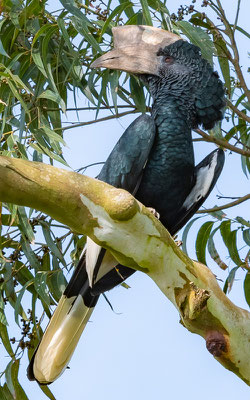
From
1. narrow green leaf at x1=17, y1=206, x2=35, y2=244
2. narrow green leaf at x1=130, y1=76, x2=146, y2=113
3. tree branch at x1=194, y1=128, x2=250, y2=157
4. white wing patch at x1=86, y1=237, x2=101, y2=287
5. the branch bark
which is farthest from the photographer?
tree branch at x1=194, y1=128, x2=250, y2=157

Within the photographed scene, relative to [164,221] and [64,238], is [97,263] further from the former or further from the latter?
[64,238]

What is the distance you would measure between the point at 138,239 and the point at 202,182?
31.5 inches

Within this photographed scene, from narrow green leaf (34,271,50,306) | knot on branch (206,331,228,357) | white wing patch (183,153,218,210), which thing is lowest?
knot on branch (206,331,228,357)

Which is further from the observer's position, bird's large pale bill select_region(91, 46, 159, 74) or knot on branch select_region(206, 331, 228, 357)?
bird's large pale bill select_region(91, 46, 159, 74)

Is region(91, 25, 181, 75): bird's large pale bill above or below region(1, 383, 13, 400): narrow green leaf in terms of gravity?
above

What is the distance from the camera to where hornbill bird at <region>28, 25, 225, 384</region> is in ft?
8.87

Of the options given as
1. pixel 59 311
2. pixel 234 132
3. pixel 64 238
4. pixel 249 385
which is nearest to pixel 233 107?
pixel 234 132

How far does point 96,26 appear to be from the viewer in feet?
10.6

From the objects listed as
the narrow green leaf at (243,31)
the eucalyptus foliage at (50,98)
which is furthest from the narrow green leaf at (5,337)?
the narrow green leaf at (243,31)

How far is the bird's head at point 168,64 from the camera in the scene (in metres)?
2.95

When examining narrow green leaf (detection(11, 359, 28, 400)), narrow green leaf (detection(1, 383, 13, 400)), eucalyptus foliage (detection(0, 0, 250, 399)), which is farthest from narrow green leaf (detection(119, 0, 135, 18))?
narrow green leaf (detection(1, 383, 13, 400))

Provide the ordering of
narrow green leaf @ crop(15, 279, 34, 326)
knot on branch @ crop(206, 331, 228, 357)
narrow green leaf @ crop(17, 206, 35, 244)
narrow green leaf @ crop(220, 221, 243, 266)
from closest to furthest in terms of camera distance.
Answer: knot on branch @ crop(206, 331, 228, 357) → narrow green leaf @ crop(17, 206, 35, 244) → narrow green leaf @ crop(15, 279, 34, 326) → narrow green leaf @ crop(220, 221, 243, 266)

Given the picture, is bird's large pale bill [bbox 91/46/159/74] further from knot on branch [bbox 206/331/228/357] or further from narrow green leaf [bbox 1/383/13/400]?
narrow green leaf [bbox 1/383/13/400]

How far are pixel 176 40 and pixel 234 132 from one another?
0.71 m
